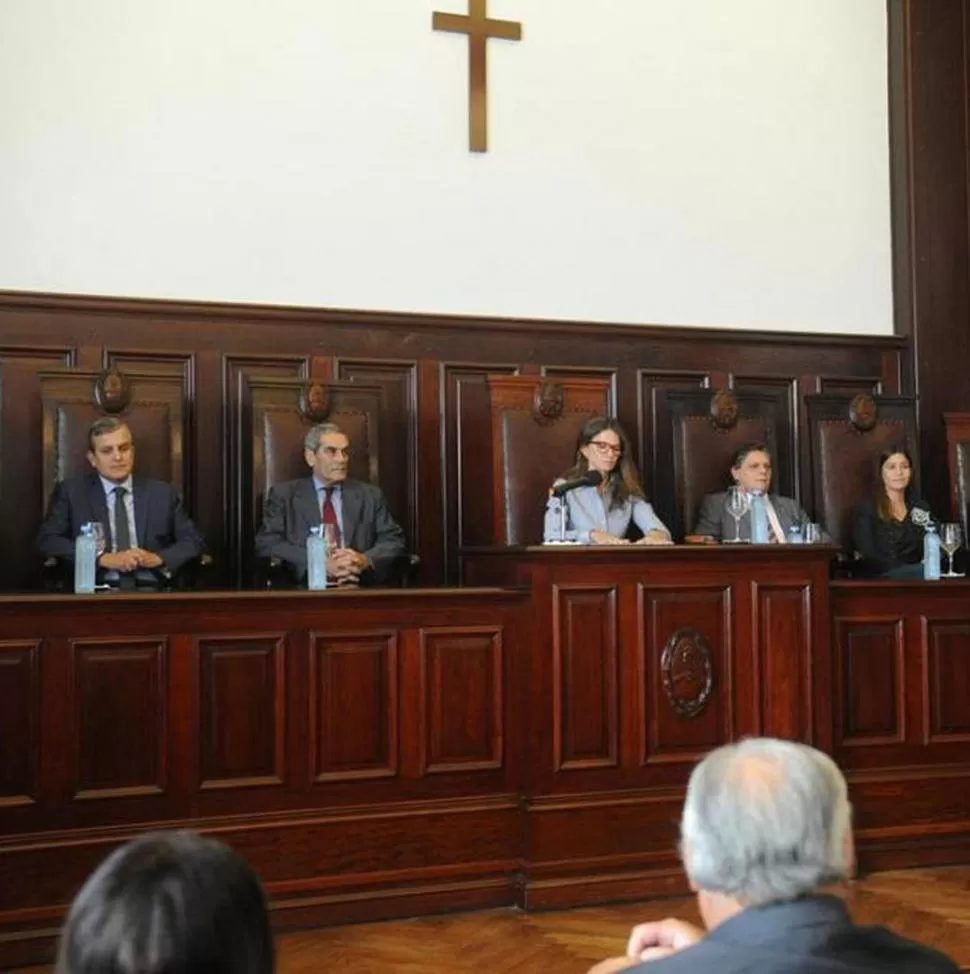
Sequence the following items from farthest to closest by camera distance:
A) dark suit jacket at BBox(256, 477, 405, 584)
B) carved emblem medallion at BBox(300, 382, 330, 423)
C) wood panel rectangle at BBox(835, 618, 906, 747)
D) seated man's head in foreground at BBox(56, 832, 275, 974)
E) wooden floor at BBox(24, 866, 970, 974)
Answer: carved emblem medallion at BBox(300, 382, 330, 423)
dark suit jacket at BBox(256, 477, 405, 584)
wood panel rectangle at BBox(835, 618, 906, 747)
wooden floor at BBox(24, 866, 970, 974)
seated man's head in foreground at BBox(56, 832, 275, 974)

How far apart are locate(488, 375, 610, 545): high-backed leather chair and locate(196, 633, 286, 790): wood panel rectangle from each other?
4.83 feet

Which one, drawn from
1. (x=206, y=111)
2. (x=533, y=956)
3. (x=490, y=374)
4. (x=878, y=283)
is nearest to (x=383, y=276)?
(x=490, y=374)

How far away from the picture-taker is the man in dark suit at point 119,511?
16.2ft

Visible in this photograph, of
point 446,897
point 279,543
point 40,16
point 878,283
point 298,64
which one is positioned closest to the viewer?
point 446,897

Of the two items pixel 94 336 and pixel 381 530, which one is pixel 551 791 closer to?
pixel 381 530

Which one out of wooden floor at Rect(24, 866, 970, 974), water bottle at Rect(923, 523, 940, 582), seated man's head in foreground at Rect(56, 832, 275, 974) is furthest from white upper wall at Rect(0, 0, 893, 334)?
seated man's head in foreground at Rect(56, 832, 275, 974)

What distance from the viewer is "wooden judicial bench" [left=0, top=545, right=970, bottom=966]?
3.98 metres

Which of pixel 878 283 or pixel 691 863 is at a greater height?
pixel 878 283

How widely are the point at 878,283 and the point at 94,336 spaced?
12.4 ft

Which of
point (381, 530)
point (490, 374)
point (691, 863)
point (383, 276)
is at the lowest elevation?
point (691, 863)

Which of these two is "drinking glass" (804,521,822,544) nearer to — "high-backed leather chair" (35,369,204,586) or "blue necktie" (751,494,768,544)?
"blue necktie" (751,494,768,544)

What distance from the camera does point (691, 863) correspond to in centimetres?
156

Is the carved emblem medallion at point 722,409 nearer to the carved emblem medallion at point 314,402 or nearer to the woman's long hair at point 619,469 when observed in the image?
the woman's long hair at point 619,469

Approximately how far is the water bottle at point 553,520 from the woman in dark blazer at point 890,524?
1.45 m
